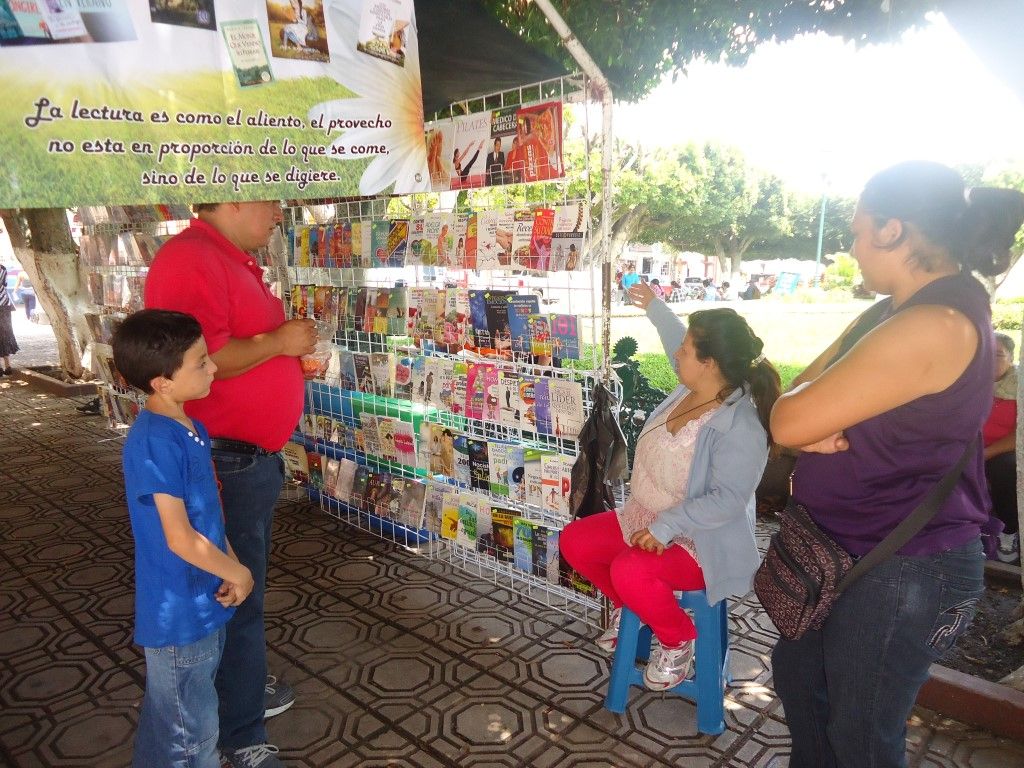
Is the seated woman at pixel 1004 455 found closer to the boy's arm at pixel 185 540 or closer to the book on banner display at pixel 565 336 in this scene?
the book on banner display at pixel 565 336

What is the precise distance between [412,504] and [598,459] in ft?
4.37

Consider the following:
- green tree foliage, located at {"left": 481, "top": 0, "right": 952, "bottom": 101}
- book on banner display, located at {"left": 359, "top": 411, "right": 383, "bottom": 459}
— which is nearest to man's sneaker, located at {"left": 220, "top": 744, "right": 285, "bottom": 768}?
book on banner display, located at {"left": 359, "top": 411, "right": 383, "bottom": 459}

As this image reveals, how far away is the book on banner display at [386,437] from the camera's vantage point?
3748mm

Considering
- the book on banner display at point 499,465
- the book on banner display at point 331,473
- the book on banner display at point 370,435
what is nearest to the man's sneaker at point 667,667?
the book on banner display at point 499,465

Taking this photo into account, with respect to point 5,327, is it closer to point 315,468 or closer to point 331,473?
point 315,468

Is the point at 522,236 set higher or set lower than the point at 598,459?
higher

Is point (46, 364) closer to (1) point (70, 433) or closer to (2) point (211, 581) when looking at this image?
(1) point (70, 433)

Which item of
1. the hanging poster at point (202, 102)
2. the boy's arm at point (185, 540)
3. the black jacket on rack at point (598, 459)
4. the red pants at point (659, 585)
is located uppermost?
the hanging poster at point (202, 102)

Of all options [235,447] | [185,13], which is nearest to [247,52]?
[185,13]

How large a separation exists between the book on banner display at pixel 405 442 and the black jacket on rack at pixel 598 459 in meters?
1.13

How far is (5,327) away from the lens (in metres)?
9.92

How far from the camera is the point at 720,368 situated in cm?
246

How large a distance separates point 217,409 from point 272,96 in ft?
3.00

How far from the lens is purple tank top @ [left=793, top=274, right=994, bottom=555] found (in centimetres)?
139
